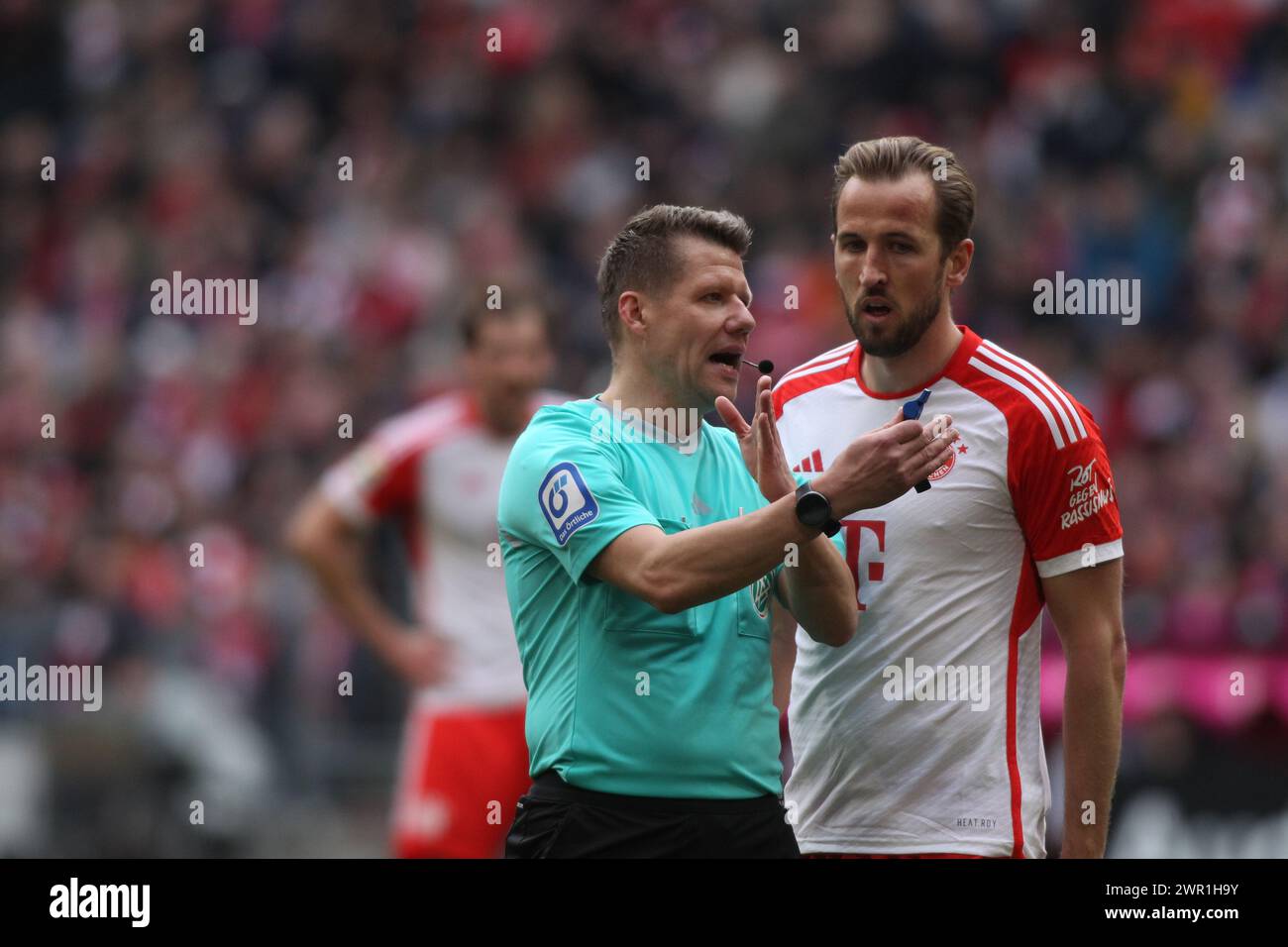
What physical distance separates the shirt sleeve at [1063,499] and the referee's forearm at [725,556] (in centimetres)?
82

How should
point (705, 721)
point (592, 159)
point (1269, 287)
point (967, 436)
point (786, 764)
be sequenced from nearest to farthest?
point (705, 721) → point (967, 436) → point (786, 764) → point (1269, 287) → point (592, 159)

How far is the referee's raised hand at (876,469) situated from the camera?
13.0 ft

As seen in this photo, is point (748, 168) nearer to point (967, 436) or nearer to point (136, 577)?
point (136, 577)

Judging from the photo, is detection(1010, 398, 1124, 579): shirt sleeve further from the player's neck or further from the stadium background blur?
the stadium background blur

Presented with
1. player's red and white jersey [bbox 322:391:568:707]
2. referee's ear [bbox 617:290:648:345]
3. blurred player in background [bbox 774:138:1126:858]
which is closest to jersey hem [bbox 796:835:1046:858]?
blurred player in background [bbox 774:138:1126:858]

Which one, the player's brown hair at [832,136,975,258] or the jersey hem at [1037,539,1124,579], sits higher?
the player's brown hair at [832,136,975,258]

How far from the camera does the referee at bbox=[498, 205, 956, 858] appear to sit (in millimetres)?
3977

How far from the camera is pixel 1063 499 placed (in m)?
4.51

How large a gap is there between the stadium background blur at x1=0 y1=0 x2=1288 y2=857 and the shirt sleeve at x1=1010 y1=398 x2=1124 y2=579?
439 centimetres

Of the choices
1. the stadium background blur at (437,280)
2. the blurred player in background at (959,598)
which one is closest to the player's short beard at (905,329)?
the blurred player in background at (959,598)

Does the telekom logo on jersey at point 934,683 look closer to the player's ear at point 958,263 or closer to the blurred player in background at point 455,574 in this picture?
the player's ear at point 958,263
